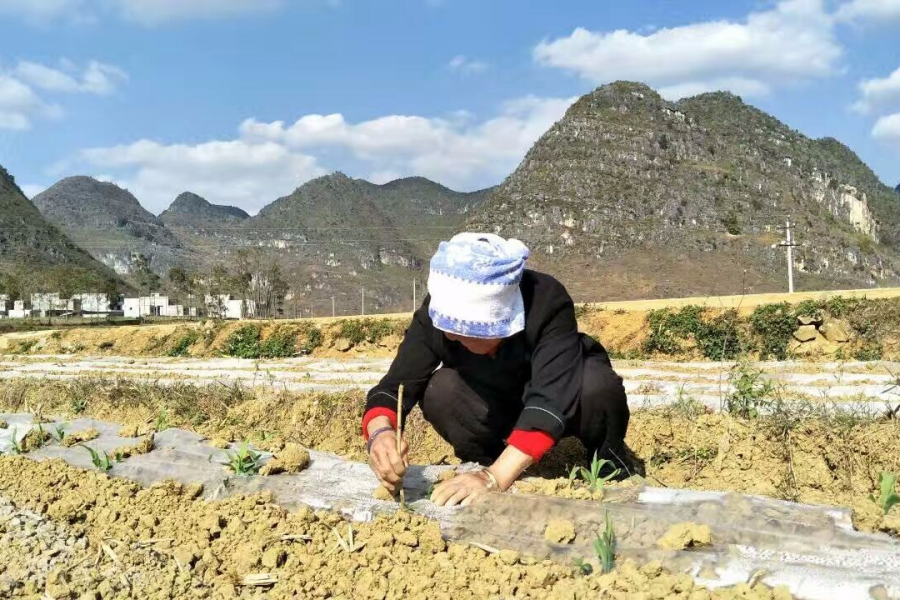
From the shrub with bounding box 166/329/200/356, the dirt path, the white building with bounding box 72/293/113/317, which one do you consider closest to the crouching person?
the dirt path

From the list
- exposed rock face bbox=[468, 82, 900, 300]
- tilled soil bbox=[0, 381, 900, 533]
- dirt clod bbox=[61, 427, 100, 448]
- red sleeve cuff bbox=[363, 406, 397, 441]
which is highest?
exposed rock face bbox=[468, 82, 900, 300]

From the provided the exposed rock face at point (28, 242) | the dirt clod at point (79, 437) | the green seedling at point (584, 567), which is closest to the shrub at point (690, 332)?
the dirt clod at point (79, 437)

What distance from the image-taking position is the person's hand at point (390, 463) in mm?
2289

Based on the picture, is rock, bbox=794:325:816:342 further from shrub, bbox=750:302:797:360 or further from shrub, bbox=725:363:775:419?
shrub, bbox=725:363:775:419

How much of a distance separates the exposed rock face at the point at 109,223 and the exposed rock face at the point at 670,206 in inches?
2461

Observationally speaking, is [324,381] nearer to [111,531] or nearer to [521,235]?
[111,531]

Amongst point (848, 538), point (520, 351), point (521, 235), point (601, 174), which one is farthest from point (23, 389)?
point (601, 174)

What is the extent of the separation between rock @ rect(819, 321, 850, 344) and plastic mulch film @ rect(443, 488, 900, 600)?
1013 centimetres

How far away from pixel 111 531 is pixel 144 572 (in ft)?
1.33

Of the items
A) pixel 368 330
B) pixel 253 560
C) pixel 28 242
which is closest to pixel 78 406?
pixel 253 560

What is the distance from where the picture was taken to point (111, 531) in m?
2.49

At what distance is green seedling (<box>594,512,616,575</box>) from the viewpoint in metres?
1.83

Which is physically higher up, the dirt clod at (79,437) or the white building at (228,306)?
the white building at (228,306)

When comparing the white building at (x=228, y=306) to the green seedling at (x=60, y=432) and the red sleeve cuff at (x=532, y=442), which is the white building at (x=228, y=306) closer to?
the green seedling at (x=60, y=432)
